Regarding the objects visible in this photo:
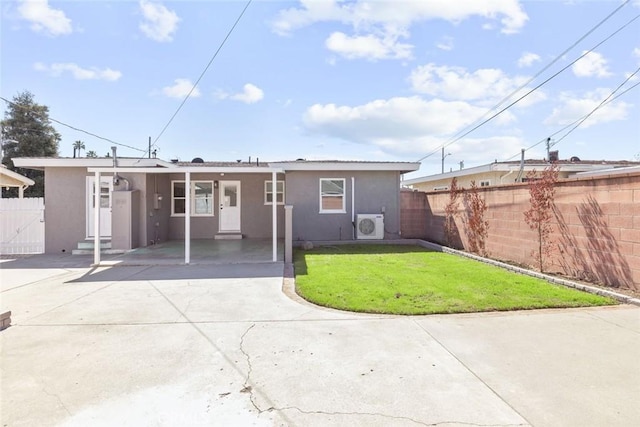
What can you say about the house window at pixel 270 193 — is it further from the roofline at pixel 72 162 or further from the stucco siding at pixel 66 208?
the stucco siding at pixel 66 208

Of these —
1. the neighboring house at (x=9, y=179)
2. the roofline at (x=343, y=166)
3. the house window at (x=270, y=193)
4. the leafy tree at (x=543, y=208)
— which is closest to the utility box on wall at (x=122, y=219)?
the neighboring house at (x=9, y=179)

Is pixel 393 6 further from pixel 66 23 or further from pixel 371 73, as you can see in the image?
pixel 66 23

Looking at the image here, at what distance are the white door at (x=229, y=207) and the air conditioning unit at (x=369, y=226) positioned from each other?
4.95 m

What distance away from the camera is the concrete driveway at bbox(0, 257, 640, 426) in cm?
261

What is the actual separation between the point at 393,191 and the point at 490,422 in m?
10.5

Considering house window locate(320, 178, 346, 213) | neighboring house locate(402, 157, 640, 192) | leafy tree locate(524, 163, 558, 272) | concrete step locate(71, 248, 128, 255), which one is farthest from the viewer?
neighboring house locate(402, 157, 640, 192)

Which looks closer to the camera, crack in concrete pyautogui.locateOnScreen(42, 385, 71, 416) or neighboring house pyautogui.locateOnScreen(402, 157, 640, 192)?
crack in concrete pyautogui.locateOnScreen(42, 385, 71, 416)

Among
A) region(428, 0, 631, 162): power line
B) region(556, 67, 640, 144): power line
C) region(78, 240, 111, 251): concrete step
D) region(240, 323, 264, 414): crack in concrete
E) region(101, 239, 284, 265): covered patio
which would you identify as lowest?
region(240, 323, 264, 414): crack in concrete

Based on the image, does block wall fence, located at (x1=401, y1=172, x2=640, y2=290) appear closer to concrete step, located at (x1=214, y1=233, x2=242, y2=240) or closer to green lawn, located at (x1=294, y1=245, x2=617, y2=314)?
green lawn, located at (x1=294, y1=245, x2=617, y2=314)

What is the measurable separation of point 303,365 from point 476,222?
803cm

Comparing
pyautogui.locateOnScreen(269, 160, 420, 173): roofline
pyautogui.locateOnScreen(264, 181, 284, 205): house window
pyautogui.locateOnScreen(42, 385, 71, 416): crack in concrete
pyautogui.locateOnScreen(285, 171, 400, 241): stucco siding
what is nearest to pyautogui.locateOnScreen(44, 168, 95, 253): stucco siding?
pyautogui.locateOnScreen(264, 181, 284, 205): house window

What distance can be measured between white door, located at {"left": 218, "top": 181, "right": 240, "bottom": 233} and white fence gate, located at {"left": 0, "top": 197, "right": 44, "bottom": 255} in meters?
5.68

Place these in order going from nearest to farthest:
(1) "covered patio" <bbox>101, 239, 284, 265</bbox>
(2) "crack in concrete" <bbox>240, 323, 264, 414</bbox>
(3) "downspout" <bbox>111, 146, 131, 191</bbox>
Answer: (2) "crack in concrete" <bbox>240, 323, 264, 414</bbox>
(1) "covered patio" <bbox>101, 239, 284, 265</bbox>
(3) "downspout" <bbox>111, 146, 131, 191</bbox>

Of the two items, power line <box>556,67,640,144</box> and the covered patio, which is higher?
power line <box>556,67,640,144</box>
